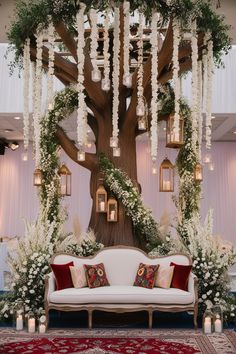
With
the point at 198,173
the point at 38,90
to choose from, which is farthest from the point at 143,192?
the point at 38,90

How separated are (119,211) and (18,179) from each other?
730cm

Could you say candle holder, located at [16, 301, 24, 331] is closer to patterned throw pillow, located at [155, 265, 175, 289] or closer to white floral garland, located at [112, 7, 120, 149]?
patterned throw pillow, located at [155, 265, 175, 289]

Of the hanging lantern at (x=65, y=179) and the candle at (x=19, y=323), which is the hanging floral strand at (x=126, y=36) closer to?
the hanging lantern at (x=65, y=179)

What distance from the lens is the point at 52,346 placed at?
5703 millimetres

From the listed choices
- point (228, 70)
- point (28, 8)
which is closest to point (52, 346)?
point (28, 8)

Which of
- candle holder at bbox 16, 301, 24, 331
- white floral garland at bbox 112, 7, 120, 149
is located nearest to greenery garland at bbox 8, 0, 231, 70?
white floral garland at bbox 112, 7, 120, 149

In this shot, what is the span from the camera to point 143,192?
14.8 metres

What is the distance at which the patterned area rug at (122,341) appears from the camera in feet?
18.1

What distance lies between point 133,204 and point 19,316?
2532 millimetres

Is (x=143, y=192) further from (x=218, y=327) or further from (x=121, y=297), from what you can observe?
(x=218, y=327)

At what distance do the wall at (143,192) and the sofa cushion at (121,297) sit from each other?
787cm

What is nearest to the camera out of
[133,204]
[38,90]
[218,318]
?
[218,318]

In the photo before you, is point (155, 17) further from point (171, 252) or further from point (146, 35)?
point (171, 252)

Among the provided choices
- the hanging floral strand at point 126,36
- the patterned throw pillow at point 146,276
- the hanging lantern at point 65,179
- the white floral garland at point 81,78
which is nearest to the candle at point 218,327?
the patterned throw pillow at point 146,276
